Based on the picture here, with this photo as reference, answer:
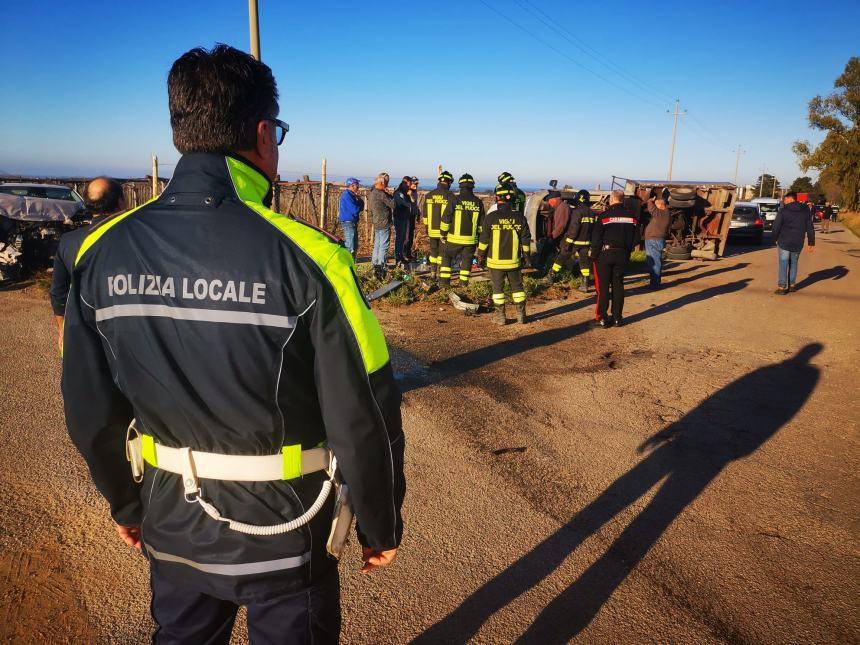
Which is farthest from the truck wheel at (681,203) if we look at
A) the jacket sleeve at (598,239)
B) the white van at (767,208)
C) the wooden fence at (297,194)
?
the white van at (767,208)

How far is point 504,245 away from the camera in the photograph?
894 centimetres

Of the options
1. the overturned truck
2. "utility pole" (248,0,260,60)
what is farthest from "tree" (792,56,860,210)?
"utility pole" (248,0,260,60)

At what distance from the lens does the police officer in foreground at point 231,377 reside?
1496mm

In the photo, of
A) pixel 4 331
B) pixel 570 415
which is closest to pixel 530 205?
pixel 570 415

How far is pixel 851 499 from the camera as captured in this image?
4.20 meters

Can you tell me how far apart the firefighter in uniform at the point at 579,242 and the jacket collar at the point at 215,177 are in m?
10.7

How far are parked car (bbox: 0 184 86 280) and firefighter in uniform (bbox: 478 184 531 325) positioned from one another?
8403mm

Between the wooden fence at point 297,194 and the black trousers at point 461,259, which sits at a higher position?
the wooden fence at point 297,194

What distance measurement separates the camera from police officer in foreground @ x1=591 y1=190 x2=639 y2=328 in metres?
8.92

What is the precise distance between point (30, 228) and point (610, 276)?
1107 cm

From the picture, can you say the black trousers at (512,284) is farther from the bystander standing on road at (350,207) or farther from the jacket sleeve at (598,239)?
the bystander standing on road at (350,207)

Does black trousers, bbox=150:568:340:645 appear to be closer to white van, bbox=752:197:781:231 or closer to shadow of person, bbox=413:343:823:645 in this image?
shadow of person, bbox=413:343:823:645

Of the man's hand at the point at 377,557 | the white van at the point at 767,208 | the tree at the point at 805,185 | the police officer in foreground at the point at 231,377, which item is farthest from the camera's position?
the tree at the point at 805,185

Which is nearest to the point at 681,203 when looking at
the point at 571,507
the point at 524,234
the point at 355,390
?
the point at 524,234
